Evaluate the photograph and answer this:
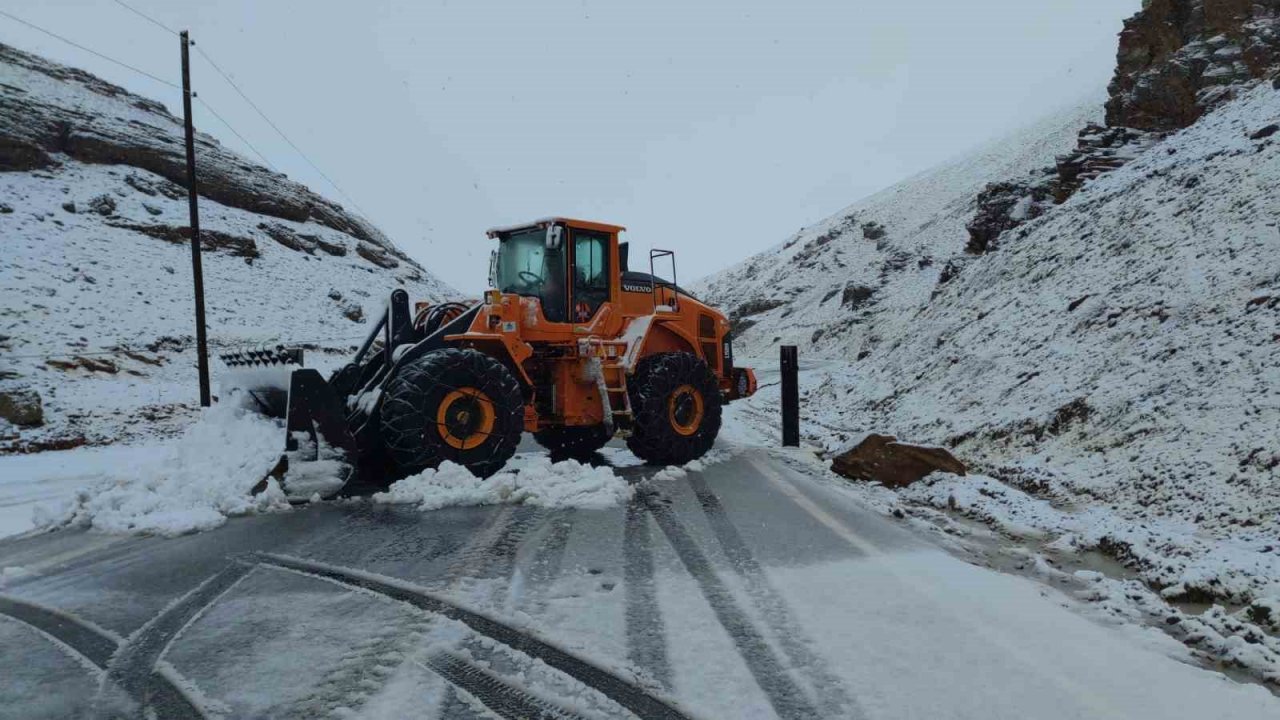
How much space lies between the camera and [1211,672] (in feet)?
9.71

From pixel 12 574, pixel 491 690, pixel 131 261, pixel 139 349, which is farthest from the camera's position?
pixel 131 261

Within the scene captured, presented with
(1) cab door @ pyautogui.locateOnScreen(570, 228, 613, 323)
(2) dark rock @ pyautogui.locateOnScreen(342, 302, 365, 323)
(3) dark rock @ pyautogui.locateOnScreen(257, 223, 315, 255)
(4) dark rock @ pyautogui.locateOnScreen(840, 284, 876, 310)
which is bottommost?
(1) cab door @ pyautogui.locateOnScreen(570, 228, 613, 323)

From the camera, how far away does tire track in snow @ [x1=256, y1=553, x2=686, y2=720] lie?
8.77 feet

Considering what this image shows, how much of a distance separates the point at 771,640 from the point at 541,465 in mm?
4268

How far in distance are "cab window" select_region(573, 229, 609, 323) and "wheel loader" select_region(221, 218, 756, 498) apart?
0.06 ft

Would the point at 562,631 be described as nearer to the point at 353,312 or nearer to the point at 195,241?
the point at 195,241

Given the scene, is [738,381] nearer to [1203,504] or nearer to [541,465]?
[541,465]

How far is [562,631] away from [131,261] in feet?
82.2

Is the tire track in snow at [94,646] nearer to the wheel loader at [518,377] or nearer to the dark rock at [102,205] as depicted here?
the wheel loader at [518,377]

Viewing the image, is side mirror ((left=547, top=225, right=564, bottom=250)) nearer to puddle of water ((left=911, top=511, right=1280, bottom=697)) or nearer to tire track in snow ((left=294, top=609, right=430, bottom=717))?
puddle of water ((left=911, top=511, right=1280, bottom=697))

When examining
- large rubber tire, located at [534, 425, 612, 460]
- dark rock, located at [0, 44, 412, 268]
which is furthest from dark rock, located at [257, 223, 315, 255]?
large rubber tire, located at [534, 425, 612, 460]

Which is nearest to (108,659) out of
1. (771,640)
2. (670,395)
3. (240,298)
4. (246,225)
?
(771,640)

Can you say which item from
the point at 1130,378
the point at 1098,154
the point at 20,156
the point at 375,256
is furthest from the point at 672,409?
the point at 375,256

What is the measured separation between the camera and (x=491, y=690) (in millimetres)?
2766
